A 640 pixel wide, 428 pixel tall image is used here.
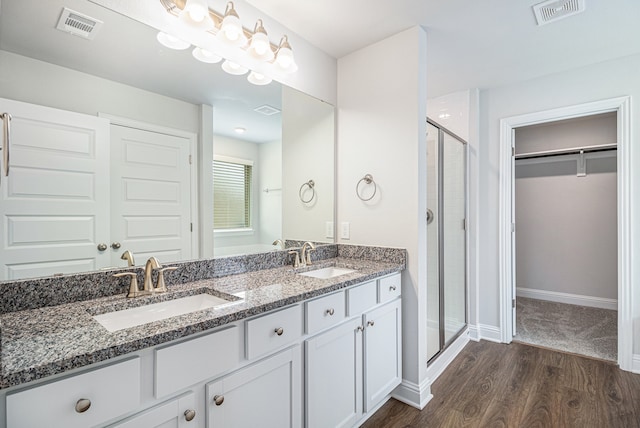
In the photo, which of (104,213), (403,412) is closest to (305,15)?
(104,213)

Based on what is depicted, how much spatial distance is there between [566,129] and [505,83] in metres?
1.78

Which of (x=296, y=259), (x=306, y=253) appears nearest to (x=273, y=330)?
(x=296, y=259)

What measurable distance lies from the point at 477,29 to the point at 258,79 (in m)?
1.48

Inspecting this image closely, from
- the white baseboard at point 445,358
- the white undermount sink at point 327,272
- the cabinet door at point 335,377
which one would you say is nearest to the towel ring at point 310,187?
the white undermount sink at point 327,272

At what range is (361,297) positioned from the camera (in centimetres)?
171

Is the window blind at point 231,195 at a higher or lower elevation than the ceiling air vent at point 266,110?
lower

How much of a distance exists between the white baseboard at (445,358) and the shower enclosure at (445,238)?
4 centimetres

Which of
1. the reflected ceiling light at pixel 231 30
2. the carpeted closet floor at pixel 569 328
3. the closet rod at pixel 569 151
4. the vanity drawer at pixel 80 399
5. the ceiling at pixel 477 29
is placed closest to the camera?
the vanity drawer at pixel 80 399

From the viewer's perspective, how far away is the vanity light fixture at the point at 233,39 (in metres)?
1.50

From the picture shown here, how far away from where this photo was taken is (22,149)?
112 centimetres

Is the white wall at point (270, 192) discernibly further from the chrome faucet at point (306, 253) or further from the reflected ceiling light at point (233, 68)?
the reflected ceiling light at point (233, 68)

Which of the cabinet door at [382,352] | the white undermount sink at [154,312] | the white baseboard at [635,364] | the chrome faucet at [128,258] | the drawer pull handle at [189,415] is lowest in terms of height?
the white baseboard at [635,364]

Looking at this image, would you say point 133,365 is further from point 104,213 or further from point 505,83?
point 505,83

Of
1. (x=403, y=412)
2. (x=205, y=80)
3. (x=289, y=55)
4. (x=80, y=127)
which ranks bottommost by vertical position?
(x=403, y=412)
